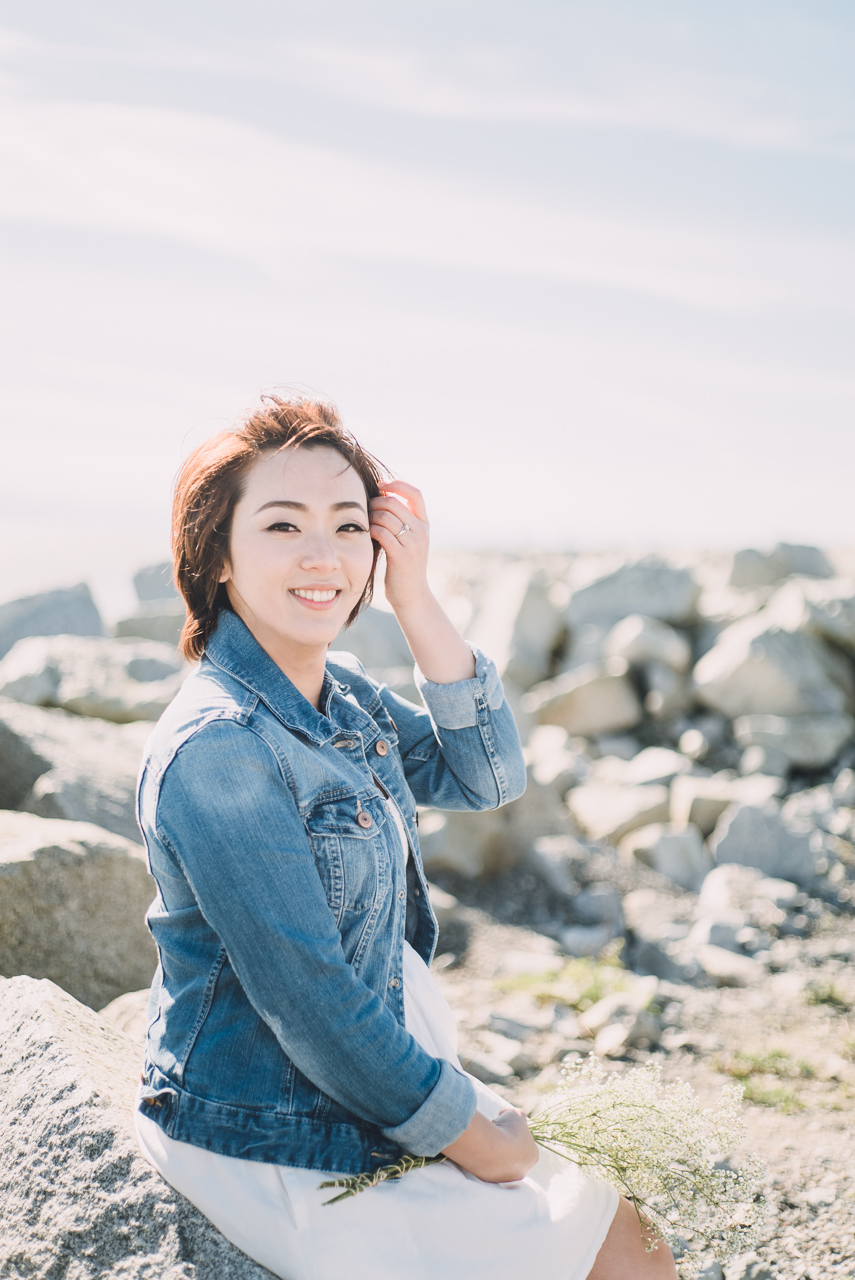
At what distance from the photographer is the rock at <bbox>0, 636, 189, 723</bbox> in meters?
6.13

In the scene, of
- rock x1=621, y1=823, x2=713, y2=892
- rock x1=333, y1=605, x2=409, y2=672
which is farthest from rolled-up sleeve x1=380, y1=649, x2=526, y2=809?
rock x1=333, y1=605, x2=409, y2=672

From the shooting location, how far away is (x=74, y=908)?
3207 millimetres

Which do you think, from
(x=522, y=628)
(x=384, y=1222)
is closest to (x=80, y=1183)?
(x=384, y=1222)

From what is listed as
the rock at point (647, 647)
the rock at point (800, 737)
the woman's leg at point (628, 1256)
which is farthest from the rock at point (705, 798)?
the woman's leg at point (628, 1256)

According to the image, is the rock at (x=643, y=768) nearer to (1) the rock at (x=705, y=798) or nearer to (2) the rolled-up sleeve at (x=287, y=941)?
(1) the rock at (x=705, y=798)

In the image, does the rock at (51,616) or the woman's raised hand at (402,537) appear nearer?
the woman's raised hand at (402,537)

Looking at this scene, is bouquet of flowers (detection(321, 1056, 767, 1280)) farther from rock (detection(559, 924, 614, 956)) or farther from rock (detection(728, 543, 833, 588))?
rock (detection(728, 543, 833, 588))

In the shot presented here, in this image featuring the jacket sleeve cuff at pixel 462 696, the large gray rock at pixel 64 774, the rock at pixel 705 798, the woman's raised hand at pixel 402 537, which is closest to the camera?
the woman's raised hand at pixel 402 537

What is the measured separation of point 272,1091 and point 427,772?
2.95 feet

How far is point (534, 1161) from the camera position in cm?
188

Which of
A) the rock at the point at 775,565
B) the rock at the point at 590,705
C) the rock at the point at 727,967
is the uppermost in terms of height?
the rock at the point at 775,565

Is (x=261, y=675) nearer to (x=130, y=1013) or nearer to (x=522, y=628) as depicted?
(x=130, y=1013)

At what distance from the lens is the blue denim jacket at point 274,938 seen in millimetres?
1662

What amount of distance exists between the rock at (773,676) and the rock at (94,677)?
482cm
